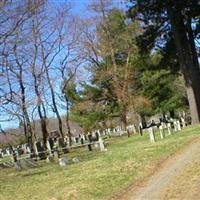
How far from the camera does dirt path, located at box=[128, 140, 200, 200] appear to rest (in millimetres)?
10922

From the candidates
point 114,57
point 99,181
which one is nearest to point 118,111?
point 114,57

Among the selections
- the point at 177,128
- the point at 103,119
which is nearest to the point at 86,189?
the point at 177,128

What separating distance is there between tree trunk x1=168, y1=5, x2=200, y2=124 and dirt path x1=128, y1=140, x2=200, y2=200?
14615 mm

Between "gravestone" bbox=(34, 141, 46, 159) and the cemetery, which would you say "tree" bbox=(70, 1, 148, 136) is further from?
"gravestone" bbox=(34, 141, 46, 159)

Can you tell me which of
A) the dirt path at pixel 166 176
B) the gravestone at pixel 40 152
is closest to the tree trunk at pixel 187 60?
the gravestone at pixel 40 152

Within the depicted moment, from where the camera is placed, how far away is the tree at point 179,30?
108 ft

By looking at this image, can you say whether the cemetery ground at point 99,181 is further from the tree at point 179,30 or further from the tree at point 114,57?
the tree at point 114,57

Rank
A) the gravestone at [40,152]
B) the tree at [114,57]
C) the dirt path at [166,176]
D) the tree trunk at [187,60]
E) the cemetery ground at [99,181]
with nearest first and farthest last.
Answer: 1. the dirt path at [166,176]
2. the cemetery ground at [99,181]
3. the gravestone at [40,152]
4. the tree trunk at [187,60]
5. the tree at [114,57]

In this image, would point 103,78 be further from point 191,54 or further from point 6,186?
point 6,186

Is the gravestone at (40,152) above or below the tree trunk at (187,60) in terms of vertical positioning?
below

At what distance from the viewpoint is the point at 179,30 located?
3328cm

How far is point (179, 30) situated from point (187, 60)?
1.96 m

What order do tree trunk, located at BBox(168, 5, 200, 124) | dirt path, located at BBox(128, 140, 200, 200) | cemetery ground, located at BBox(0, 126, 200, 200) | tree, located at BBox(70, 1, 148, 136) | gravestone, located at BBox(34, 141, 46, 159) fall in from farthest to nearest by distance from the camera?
tree, located at BBox(70, 1, 148, 136)
tree trunk, located at BBox(168, 5, 200, 124)
gravestone, located at BBox(34, 141, 46, 159)
cemetery ground, located at BBox(0, 126, 200, 200)
dirt path, located at BBox(128, 140, 200, 200)

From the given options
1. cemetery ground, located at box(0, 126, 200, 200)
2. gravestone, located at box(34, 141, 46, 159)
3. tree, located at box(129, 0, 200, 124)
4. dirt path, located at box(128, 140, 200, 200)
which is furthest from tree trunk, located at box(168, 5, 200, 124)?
dirt path, located at box(128, 140, 200, 200)
